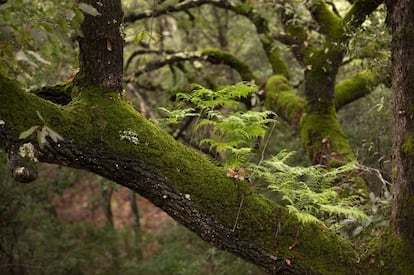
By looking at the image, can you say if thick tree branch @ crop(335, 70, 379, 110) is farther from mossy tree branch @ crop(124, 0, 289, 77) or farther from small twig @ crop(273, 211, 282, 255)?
small twig @ crop(273, 211, 282, 255)

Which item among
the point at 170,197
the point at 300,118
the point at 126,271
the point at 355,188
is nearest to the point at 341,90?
the point at 300,118

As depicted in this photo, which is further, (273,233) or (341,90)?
(341,90)

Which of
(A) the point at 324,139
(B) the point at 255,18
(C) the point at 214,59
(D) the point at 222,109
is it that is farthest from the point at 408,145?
(D) the point at 222,109

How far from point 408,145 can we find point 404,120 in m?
0.22

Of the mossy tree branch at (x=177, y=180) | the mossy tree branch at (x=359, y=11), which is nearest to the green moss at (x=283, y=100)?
the mossy tree branch at (x=359, y=11)

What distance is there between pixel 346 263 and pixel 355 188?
1.92m

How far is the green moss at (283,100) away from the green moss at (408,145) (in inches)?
130

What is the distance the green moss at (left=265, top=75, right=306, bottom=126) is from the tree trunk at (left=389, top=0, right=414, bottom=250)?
322cm

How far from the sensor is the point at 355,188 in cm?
559

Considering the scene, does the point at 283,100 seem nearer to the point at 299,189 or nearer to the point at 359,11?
the point at 359,11

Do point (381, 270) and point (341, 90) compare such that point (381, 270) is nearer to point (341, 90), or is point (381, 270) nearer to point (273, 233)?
point (273, 233)

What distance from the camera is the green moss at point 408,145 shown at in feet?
12.5

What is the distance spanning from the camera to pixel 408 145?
12.5 ft

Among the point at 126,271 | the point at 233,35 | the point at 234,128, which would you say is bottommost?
the point at 126,271
